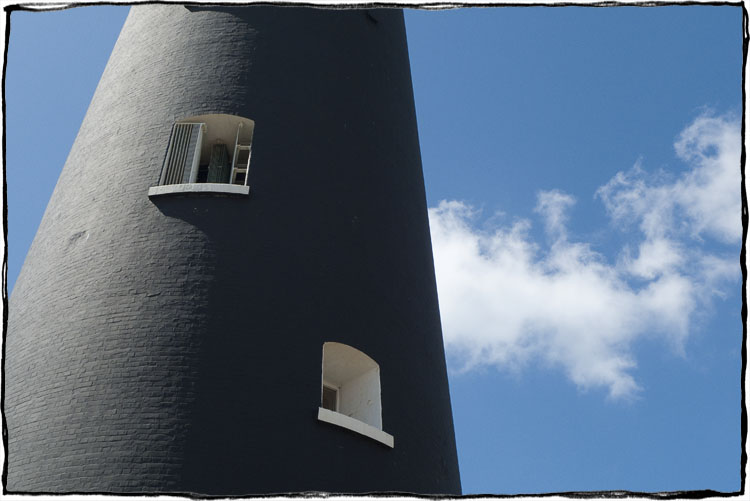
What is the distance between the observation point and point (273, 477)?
8508mm

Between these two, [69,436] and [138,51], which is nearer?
[69,436]

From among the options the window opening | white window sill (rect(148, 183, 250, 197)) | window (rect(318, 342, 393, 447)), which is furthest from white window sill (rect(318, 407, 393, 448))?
the window opening

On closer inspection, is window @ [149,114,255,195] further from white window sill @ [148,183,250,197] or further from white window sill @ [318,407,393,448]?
white window sill @ [318,407,393,448]

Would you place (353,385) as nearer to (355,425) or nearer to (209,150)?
(355,425)

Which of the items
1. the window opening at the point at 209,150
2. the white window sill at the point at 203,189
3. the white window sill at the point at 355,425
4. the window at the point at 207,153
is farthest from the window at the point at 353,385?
the window opening at the point at 209,150

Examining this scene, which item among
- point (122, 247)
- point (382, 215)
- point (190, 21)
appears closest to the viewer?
point (122, 247)

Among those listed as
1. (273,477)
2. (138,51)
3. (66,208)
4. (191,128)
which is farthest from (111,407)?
(138,51)

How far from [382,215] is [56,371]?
4.86 meters

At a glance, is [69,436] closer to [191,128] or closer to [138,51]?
[191,128]

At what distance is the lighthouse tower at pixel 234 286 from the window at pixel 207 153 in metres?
0.03

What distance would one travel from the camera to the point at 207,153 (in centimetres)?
1258

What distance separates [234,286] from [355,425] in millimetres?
2116

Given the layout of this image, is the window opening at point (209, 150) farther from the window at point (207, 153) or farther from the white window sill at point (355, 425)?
the white window sill at point (355, 425)

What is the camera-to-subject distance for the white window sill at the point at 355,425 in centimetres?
921
